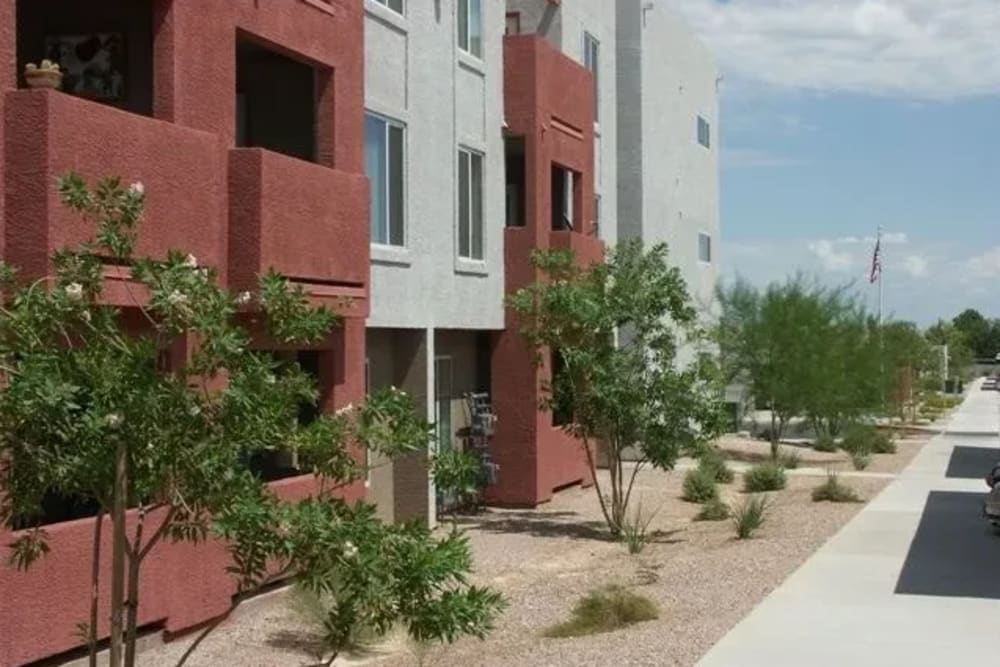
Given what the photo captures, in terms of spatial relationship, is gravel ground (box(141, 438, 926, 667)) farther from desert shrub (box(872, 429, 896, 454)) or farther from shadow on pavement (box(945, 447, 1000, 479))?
desert shrub (box(872, 429, 896, 454))

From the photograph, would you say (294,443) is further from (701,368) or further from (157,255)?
(701,368)

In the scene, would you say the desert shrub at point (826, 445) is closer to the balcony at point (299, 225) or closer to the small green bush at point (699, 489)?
the small green bush at point (699, 489)

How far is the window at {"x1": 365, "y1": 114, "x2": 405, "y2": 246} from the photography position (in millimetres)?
19156

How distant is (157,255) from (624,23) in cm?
2545

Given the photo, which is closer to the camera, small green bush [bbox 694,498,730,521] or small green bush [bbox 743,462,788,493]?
small green bush [bbox 694,498,730,521]

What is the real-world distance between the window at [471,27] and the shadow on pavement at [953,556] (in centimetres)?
985

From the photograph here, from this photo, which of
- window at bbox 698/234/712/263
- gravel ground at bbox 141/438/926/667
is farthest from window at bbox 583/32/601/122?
window at bbox 698/234/712/263

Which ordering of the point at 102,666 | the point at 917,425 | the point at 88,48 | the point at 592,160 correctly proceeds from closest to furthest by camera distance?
the point at 102,666 < the point at 88,48 < the point at 592,160 < the point at 917,425

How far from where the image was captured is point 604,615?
1368 cm

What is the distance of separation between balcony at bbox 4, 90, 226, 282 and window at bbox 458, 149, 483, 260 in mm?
9389

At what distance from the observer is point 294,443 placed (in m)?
7.20

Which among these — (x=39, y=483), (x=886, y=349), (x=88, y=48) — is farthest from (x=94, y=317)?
(x=886, y=349)

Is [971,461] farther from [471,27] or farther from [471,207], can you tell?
[471,27]

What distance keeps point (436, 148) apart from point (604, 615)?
30.5 feet
